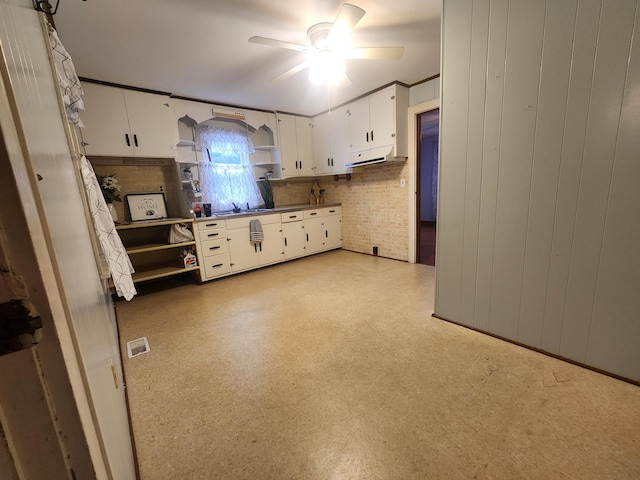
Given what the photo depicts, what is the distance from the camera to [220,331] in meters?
2.29

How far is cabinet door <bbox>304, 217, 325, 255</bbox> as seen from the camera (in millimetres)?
4490

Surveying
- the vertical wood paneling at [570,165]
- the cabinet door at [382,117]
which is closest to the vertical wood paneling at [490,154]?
the vertical wood paneling at [570,165]

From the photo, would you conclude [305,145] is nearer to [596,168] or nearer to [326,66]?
[326,66]

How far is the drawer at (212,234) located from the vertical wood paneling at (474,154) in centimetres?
286

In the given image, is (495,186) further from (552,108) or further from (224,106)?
(224,106)

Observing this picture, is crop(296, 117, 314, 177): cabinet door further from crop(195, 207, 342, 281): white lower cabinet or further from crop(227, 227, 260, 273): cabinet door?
crop(227, 227, 260, 273): cabinet door

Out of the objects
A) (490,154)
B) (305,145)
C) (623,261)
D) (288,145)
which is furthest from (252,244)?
(623,261)

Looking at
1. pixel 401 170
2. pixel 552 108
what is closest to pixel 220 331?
pixel 552 108

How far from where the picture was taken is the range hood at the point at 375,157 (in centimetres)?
361

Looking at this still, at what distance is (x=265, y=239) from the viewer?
13.0 feet

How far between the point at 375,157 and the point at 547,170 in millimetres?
2329

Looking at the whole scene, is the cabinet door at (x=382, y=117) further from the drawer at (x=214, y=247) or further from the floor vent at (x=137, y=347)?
the floor vent at (x=137, y=347)

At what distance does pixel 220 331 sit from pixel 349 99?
362 cm

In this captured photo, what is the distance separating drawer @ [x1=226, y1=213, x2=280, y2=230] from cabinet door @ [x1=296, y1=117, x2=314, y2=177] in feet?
3.57
